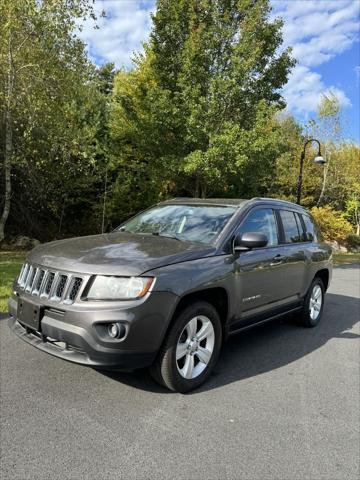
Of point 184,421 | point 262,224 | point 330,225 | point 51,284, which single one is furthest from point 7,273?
point 330,225

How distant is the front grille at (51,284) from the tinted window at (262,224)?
1.88 meters

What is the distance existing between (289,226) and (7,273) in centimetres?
577

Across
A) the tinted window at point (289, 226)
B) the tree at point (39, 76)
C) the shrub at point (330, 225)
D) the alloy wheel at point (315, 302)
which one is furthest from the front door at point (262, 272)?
the shrub at point (330, 225)

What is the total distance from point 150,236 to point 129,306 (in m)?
1.30

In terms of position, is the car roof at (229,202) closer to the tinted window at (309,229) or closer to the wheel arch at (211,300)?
the tinted window at (309,229)

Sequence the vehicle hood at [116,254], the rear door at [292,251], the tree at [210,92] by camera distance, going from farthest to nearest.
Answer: the tree at [210,92] < the rear door at [292,251] < the vehicle hood at [116,254]

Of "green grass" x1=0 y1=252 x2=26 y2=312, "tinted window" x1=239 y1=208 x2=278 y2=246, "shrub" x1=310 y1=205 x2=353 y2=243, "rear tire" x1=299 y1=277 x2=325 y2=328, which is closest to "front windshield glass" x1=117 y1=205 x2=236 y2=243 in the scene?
"tinted window" x1=239 y1=208 x2=278 y2=246

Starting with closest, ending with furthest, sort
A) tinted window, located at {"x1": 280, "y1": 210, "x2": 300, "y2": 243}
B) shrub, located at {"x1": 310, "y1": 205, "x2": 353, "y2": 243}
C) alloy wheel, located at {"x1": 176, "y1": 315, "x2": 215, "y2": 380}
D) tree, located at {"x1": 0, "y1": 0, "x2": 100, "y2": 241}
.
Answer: alloy wheel, located at {"x1": 176, "y1": 315, "x2": 215, "y2": 380}
tinted window, located at {"x1": 280, "y1": 210, "x2": 300, "y2": 243}
tree, located at {"x1": 0, "y1": 0, "x2": 100, "y2": 241}
shrub, located at {"x1": 310, "y1": 205, "x2": 353, "y2": 243}

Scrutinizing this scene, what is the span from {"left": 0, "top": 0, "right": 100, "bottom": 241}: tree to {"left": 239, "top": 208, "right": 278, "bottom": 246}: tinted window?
27.5 ft

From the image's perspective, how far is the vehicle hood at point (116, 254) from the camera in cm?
339

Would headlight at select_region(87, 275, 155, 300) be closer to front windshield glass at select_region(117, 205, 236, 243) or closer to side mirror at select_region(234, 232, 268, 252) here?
front windshield glass at select_region(117, 205, 236, 243)

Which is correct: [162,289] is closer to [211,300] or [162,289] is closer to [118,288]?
[118,288]

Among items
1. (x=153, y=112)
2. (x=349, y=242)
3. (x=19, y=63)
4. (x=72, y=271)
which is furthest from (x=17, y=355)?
(x=349, y=242)

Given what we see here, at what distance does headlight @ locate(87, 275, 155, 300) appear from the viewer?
3328 millimetres
